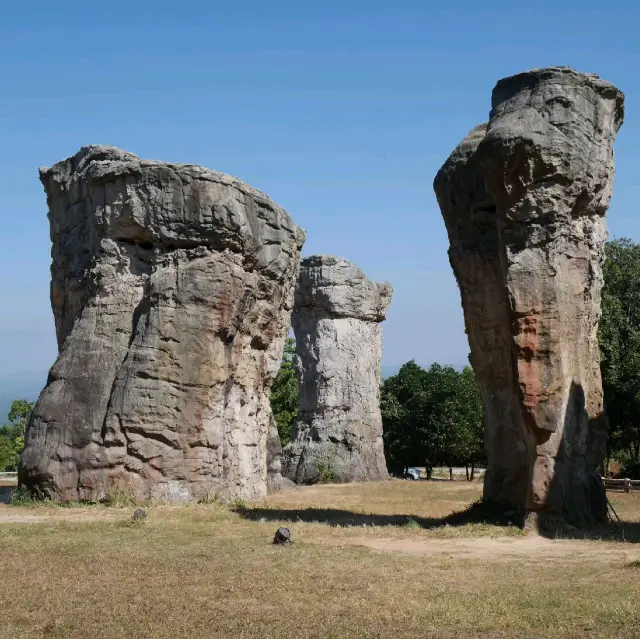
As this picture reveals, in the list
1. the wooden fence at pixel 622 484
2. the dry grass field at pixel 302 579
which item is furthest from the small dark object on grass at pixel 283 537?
the wooden fence at pixel 622 484

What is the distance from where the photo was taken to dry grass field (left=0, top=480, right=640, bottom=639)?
763cm

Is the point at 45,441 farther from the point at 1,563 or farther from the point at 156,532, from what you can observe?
the point at 1,563

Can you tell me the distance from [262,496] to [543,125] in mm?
10696

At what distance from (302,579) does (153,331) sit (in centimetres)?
865

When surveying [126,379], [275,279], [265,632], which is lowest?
[265,632]

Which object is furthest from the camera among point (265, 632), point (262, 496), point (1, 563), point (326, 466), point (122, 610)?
point (326, 466)

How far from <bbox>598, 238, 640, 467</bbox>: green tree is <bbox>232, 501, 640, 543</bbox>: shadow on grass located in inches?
533

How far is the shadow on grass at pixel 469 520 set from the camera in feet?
42.1

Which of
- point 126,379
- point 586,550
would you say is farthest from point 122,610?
point 126,379

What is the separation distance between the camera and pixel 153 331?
680 inches

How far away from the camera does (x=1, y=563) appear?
10.5 metres

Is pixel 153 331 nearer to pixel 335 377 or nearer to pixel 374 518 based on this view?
pixel 374 518

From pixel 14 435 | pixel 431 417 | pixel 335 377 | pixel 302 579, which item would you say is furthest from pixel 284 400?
pixel 302 579

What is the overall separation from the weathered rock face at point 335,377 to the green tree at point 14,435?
1317 centimetres
